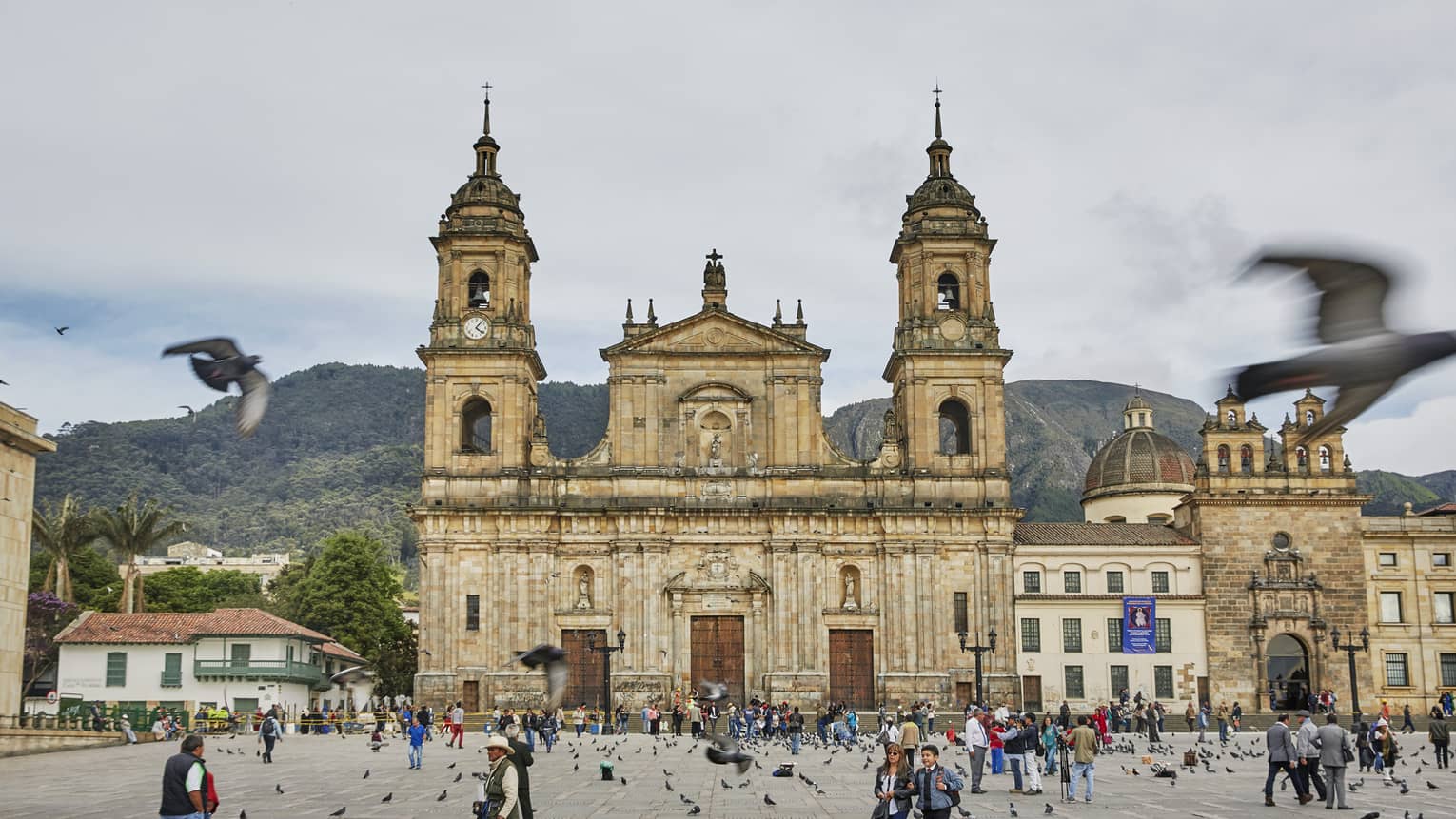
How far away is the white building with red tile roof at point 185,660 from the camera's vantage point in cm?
6000

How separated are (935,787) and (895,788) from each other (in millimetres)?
583

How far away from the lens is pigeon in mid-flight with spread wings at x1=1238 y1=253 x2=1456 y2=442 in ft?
27.6

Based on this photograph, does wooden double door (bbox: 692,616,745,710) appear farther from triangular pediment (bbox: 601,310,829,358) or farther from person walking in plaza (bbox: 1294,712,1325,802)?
person walking in plaza (bbox: 1294,712,1325,802)

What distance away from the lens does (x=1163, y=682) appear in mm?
58844

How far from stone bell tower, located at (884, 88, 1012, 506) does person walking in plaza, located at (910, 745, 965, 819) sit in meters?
43.9

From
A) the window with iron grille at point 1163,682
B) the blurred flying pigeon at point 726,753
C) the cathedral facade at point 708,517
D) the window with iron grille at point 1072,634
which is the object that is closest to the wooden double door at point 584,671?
the cathedral facade at point 708,517

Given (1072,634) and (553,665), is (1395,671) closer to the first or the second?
(1072,634)

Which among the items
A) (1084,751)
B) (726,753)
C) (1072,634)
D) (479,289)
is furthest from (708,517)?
(726,753)

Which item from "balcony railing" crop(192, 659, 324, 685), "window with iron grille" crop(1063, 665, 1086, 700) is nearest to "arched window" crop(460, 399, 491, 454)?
"balcony railing" crop(192, 659, 324, 685)

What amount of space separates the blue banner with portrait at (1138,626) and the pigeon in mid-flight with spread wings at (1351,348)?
51.8 meters

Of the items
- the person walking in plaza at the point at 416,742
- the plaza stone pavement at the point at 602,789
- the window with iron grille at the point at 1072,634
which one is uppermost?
the window with iron grille at the point at 1072,634

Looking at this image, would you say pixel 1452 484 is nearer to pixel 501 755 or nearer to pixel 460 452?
pixel 460 452

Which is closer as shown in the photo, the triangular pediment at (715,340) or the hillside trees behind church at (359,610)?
the triangular pediment at (715,340)

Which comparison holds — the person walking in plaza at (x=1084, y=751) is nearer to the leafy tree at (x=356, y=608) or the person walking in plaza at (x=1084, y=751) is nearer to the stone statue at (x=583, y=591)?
the stone statue at (x=583, y=591)
